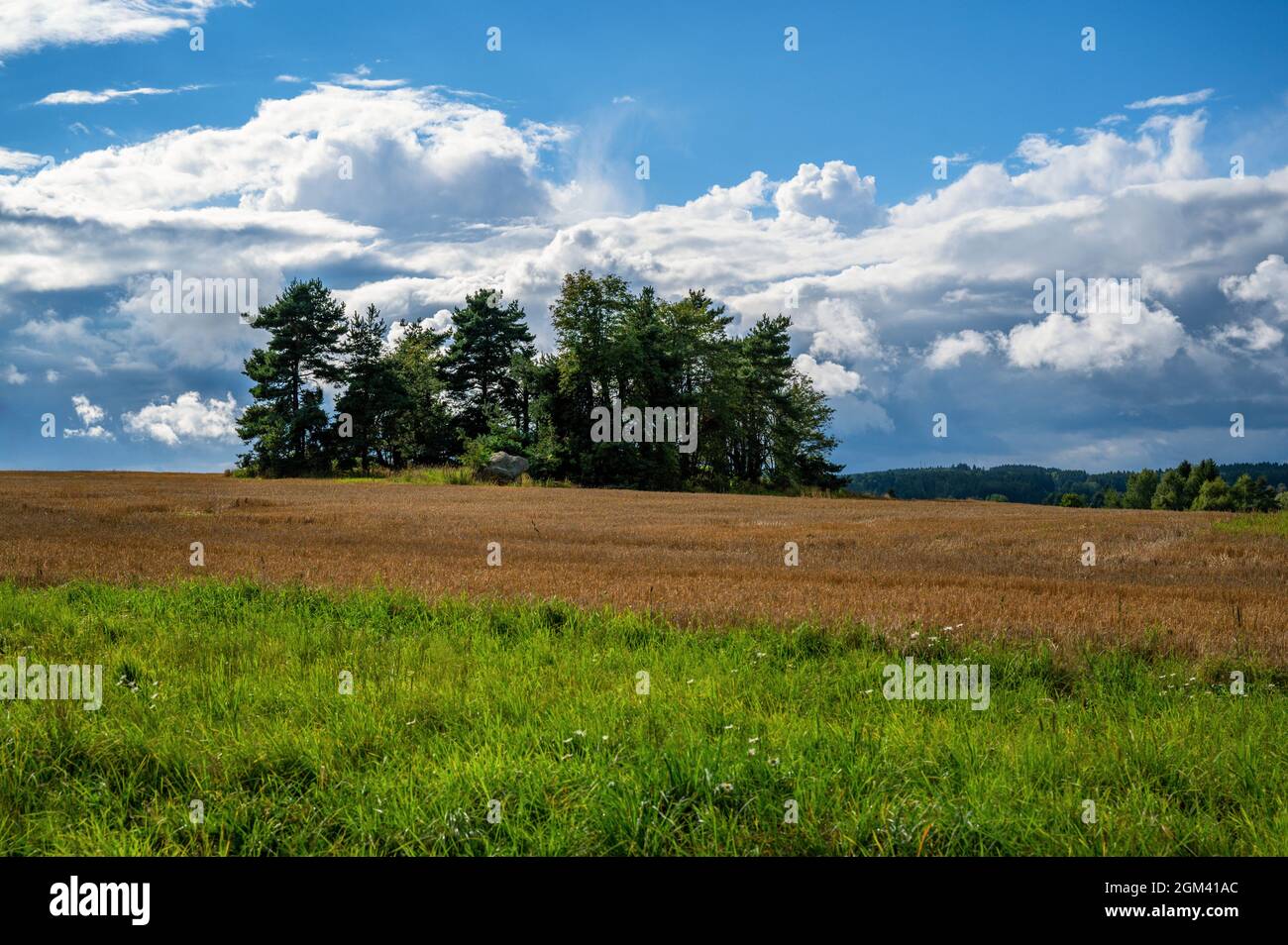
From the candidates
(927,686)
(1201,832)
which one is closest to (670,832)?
(1201,832)

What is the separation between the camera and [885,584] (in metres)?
13.6

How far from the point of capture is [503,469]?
5728 centimetres

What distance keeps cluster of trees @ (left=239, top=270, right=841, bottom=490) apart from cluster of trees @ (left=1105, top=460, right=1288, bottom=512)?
153 feet

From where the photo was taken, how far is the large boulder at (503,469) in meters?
56.6

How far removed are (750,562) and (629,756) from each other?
39.9 ft

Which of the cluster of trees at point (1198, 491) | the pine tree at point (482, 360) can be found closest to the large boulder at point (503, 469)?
the pine tree at point (482, 360)

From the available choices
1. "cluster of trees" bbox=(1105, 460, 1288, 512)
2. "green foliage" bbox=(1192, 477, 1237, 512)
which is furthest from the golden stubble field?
"green foliage" bbox=(1192, 477, 1237, 512)

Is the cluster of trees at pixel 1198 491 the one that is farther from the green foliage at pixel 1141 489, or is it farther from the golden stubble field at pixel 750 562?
the golden stubble field at pixel 750 562

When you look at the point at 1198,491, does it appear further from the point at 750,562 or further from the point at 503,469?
the point at 750,562

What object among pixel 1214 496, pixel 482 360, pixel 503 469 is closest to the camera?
pixel 503 469

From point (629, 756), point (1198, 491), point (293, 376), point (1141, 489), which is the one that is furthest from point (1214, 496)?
point (629, 756)

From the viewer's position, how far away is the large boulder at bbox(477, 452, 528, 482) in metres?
56.6

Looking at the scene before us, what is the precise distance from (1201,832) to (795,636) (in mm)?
4496
